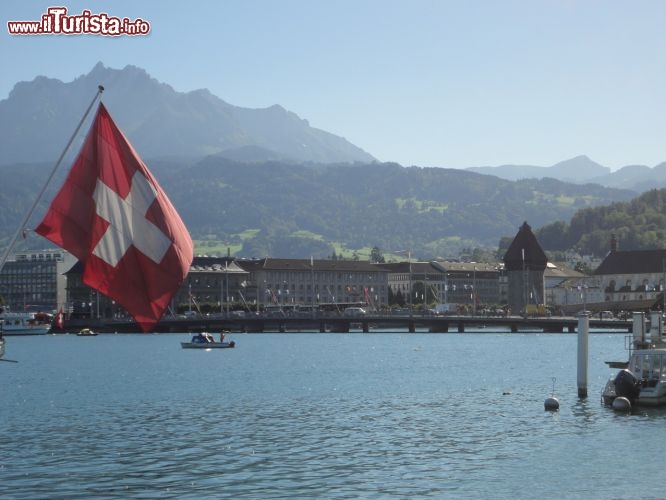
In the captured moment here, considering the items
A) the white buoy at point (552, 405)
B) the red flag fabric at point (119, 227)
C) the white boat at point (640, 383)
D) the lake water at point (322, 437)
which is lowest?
the lake water at point (322, 437)

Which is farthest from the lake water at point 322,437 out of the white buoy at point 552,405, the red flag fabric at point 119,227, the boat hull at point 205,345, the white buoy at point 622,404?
the boat hull at point 205,345

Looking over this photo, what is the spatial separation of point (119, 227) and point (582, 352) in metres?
48.4

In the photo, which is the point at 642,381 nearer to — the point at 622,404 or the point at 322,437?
the point at 622,404

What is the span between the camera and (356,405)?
63.6 meters

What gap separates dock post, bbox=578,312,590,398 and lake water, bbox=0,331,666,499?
3.52 feet

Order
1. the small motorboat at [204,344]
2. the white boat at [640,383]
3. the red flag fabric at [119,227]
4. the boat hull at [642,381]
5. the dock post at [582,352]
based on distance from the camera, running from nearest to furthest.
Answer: the red flag fabric at [119,227]
the white boat at [640,383]
the boat hull at [642,381]
the dock post at [582,352]
the small motorboat at [204,344]

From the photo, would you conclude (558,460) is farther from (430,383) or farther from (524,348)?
(524,348)

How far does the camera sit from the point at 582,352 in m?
64.4

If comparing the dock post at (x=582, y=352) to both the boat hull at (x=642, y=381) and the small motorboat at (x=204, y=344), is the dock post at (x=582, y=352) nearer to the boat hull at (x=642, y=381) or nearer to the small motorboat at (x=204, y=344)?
the boat hull at (x=642, y=381)

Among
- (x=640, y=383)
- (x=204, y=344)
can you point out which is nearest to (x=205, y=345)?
(x=204, y=344)

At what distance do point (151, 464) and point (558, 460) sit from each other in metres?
13.9

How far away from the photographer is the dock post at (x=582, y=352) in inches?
2480

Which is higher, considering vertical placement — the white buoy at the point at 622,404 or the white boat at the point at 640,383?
the white boat at the point at 640,383

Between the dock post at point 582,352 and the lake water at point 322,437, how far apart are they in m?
1.07
